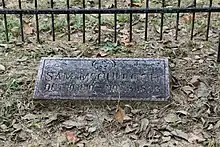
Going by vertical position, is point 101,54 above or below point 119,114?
above

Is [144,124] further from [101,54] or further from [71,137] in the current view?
[101,54]

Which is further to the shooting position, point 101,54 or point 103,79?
point 101,54

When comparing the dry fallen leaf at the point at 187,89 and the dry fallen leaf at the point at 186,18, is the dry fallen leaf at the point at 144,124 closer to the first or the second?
the dry fallen leaf at the point at 187,89

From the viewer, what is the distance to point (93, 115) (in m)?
4.00

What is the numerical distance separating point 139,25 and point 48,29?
0.90 meters

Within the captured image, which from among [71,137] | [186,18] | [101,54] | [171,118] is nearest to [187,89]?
[171,118]

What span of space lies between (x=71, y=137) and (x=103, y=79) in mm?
660

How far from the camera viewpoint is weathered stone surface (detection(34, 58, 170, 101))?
4.09m

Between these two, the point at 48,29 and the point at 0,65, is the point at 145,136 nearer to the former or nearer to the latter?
the point at 0,65

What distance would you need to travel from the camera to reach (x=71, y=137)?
149 inches

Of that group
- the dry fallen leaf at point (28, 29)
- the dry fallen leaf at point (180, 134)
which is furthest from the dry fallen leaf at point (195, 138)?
the dry fallen leaf at point (28, 29)

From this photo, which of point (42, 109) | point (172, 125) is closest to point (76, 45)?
point (42, 109)

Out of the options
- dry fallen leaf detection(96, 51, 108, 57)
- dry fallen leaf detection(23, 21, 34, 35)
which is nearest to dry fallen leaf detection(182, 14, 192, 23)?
dry fallen leaf detection(96, 51, 108, 57)

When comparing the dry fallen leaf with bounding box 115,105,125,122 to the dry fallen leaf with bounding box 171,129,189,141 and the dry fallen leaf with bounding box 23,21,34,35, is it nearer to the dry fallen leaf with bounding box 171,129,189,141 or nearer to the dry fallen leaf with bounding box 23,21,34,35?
the dry fallen leaf with bounding box 171,129,189,141
